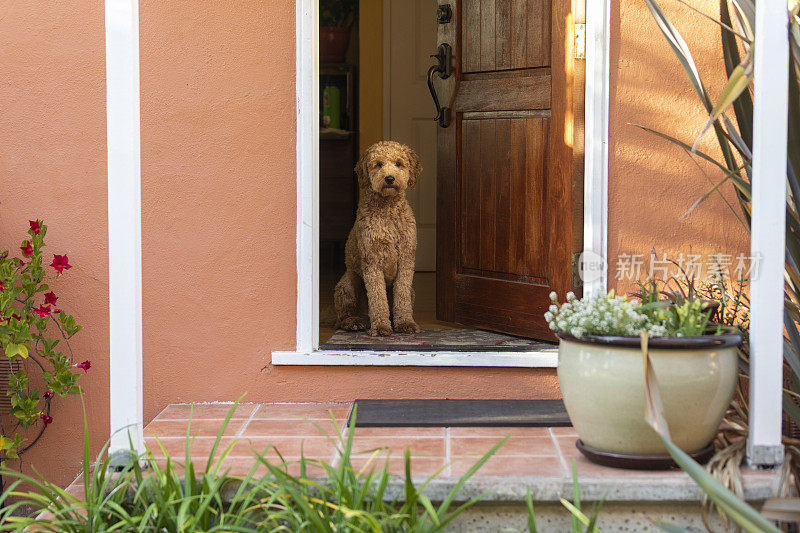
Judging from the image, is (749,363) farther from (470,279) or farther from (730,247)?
(470,279)

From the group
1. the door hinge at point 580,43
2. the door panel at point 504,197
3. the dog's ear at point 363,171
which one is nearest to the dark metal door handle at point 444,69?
the door panel at point 504,197

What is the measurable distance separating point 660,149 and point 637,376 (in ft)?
4.77

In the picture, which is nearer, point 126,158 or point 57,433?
point 126,158

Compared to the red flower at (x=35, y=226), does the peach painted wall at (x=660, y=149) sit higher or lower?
higher

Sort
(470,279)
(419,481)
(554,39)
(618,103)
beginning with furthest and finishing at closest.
Answer: (470,279) → (554,39) → (618,103) → (419,481)

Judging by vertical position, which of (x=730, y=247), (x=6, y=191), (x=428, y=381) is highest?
(x=6, y=191)

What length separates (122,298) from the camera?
95.1 inches

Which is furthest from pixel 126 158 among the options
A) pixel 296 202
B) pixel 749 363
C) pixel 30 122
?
pixel 749 363

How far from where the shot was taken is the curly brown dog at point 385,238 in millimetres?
4074

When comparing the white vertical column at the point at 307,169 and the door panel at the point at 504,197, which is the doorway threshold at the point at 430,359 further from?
the door panel at the point at 504,197

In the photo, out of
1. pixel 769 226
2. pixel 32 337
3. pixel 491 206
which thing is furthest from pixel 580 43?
pixel 32 337

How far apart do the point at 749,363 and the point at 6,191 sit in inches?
116

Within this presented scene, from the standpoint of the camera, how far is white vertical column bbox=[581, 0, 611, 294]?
133 inches

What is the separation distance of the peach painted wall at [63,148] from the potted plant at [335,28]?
359 cm
